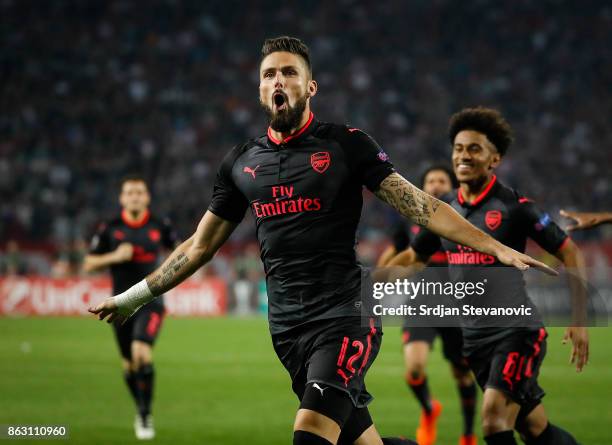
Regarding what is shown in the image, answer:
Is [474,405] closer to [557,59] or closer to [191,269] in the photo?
[191,269]

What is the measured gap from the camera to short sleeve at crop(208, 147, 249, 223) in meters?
5.29

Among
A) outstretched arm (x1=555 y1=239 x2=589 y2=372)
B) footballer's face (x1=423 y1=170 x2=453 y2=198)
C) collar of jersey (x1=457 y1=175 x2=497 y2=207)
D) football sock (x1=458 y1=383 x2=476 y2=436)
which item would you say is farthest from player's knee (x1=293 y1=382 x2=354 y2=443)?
footballer's face (x1=423 y1=170 x2=453 y2=198)

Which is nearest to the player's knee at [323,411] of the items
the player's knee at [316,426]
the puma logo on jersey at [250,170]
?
the player's knee at [316,426]

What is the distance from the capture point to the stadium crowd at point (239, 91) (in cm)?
2950

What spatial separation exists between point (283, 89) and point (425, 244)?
2.22 metres

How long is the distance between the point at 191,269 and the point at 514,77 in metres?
31.7

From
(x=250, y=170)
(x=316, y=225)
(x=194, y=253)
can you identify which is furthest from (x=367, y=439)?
(x=250, y=170)

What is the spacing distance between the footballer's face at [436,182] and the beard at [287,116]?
4.75 metres

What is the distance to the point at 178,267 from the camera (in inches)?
216

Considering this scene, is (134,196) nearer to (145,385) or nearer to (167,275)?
(145,385)

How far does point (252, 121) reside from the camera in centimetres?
3312

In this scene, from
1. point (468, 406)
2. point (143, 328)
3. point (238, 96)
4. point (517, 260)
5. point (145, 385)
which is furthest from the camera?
point (238, 96)

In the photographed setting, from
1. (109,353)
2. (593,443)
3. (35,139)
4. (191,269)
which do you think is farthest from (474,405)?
(35,139)
